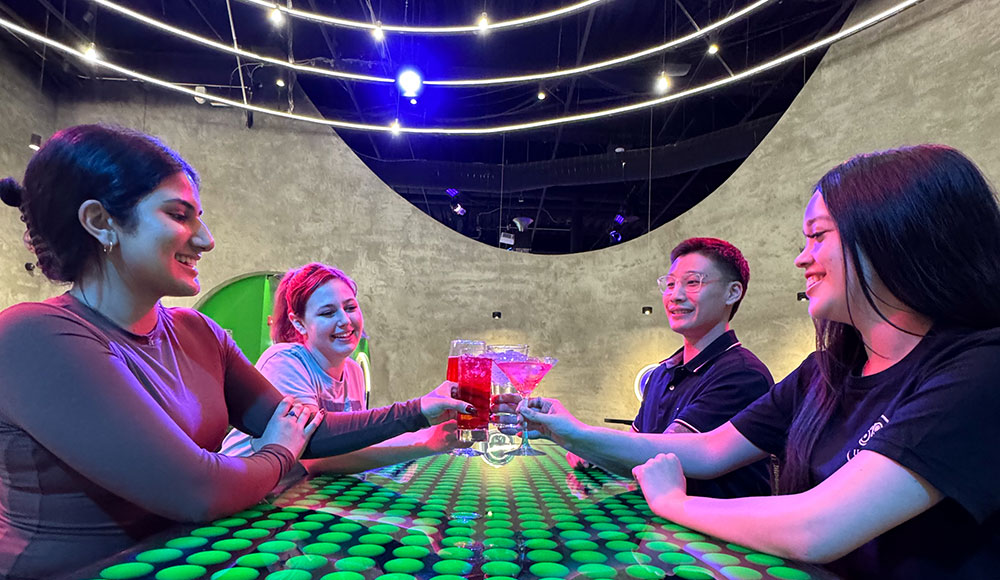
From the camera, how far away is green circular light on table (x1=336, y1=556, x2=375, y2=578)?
2.81 ft

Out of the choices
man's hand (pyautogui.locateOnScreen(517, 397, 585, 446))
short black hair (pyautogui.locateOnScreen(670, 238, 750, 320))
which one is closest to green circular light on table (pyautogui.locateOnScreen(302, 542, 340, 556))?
man's hand (pyautogui.locateOnScreen(517, 397, 585, 446))

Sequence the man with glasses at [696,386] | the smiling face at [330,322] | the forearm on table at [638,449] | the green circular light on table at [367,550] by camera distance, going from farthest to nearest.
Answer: the smiling face at [330,322] → the man with glasses at [696,386] → the forearm on table at [638,449] → the green circular light on table at [367,550]

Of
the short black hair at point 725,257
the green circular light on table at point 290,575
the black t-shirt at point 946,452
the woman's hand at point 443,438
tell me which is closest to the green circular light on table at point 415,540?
the green circular light on table at point 290,575

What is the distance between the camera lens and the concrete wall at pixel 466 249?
246 inches

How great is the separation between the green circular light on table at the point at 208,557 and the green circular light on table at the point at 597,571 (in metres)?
0.57

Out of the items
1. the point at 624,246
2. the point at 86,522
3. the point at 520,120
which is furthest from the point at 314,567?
the point at 520,120

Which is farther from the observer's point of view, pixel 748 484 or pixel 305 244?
pixel 305 244

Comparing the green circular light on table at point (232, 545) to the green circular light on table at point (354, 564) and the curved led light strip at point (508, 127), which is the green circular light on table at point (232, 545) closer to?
the green circular light on table at point (354, 564)

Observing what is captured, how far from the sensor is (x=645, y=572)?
2.89 ft

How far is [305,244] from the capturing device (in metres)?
7.85

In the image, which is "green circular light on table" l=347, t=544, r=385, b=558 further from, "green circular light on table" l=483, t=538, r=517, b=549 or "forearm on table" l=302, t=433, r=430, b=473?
"forearm on table" l=302, t=433, r=430, b=473

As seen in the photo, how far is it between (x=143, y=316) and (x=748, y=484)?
1808 millimetres

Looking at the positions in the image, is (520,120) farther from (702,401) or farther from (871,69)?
(702,401)

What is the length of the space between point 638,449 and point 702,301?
911 millimetres
